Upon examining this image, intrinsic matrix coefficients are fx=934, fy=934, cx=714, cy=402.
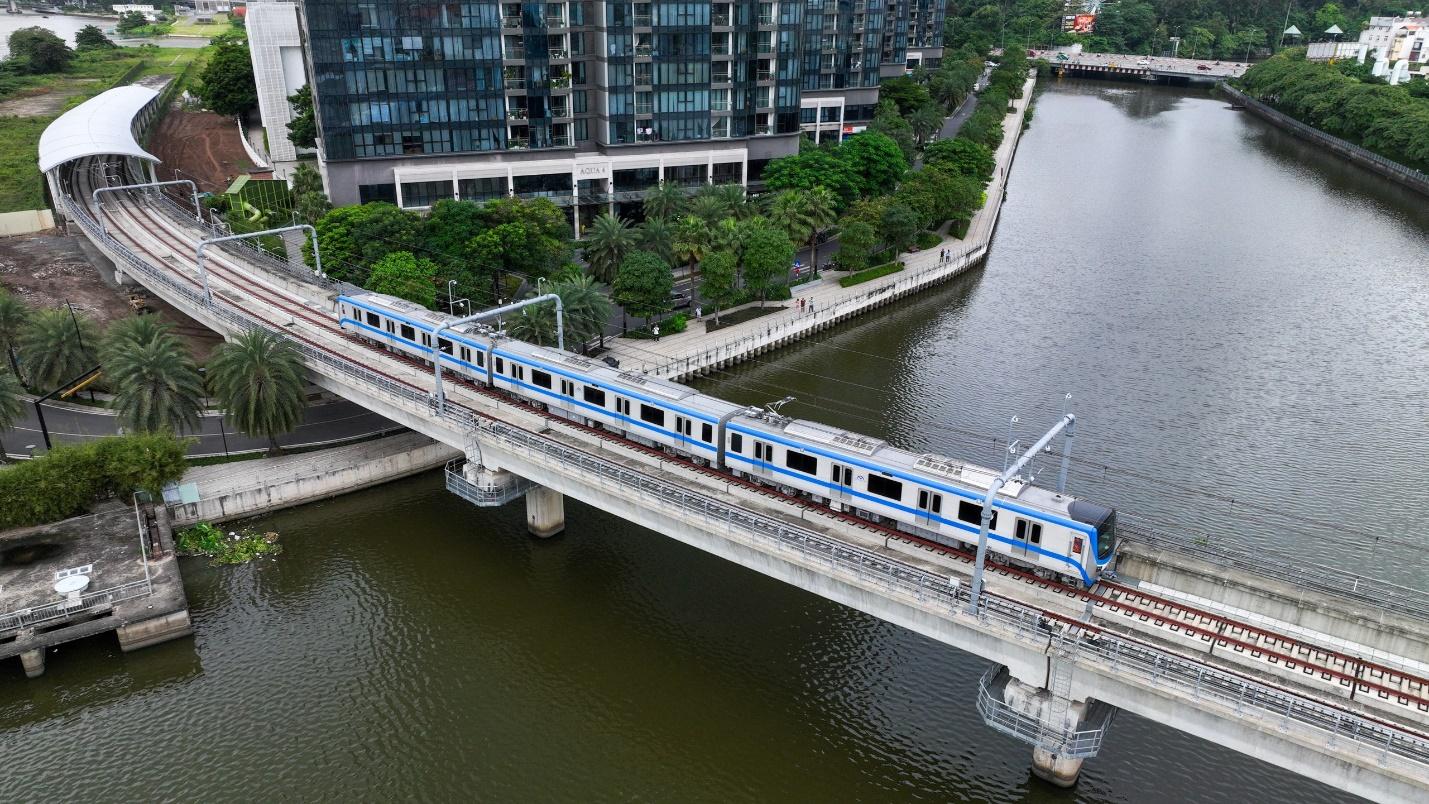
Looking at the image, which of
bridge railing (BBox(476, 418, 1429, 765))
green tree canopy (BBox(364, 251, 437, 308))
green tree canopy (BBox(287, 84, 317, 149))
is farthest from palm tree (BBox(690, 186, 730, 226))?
green tree canopy (BBox(287, 84, 317, 149))

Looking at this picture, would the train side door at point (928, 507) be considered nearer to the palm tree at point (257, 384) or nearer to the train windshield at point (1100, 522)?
the train windshield at point (1100, 522)

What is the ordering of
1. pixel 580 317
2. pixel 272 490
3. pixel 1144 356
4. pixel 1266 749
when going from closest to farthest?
pixel 1266 749
pixel 272 490
pixel 580 317
pixel 1144 356

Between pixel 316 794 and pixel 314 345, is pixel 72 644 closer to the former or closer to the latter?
pixel 316 794

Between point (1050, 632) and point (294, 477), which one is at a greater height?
point (1050, 632)

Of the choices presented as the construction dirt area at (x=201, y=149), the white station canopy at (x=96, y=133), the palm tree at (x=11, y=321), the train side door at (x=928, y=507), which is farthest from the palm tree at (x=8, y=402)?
the construction dirt area at (x=201, y=149)

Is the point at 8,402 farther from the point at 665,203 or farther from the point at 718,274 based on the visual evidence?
the point at 665,203

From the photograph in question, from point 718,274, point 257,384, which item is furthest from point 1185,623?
point 257,384

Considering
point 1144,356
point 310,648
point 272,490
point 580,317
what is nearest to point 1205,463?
point 1144,356
